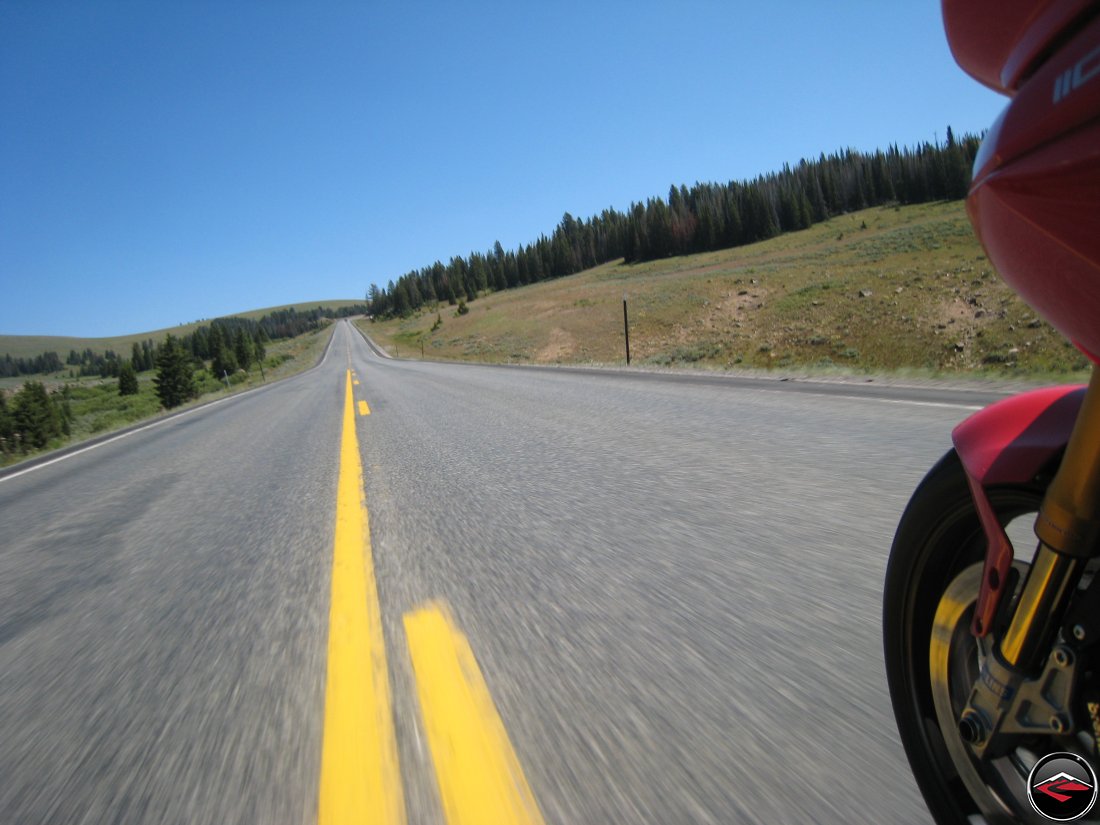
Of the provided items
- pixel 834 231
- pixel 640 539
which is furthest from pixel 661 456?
pixel 834 231

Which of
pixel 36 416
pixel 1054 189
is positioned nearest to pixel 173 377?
pixel 36 416

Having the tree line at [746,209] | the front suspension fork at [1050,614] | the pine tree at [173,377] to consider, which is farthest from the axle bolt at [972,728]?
the tree line at [746,209]

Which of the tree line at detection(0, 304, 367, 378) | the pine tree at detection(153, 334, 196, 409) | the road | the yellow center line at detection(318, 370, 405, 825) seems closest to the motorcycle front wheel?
the road

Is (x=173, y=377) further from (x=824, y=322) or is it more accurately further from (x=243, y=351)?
(x=824, y=322)

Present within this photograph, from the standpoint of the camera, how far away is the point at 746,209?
92.3m

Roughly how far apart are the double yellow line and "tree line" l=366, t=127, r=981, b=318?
93.7m

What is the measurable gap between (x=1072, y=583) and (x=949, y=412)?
542 cm

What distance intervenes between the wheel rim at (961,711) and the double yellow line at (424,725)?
86 cm

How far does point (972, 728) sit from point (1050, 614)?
27cm

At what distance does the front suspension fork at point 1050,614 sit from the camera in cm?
87

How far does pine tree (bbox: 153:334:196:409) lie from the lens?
2506 inches

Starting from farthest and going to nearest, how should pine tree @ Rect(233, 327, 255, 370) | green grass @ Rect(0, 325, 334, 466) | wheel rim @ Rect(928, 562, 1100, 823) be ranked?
pine tree @ Rect(233, 327, 255, 370) < green grass @ Rect(0, 325, 334, 466) < wheel rim @ Rect(928, 562, 1100, 823)

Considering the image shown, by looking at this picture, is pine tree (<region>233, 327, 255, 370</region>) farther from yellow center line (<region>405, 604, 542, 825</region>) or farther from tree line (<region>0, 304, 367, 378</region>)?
yellow center line (<region>405, 604, 542, 825</region>)

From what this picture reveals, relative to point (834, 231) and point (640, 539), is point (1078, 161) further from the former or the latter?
point (834, 231)
